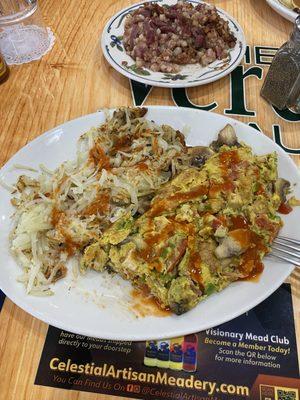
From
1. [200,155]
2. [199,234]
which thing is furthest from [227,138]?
[199,234]

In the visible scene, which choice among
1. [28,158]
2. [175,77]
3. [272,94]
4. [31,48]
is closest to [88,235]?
[28,158]

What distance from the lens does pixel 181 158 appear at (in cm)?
183

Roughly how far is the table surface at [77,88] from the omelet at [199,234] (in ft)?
1.07

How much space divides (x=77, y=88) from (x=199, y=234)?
149 centimetres

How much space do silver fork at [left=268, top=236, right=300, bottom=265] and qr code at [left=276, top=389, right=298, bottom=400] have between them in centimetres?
45

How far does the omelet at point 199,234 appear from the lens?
4.57ft

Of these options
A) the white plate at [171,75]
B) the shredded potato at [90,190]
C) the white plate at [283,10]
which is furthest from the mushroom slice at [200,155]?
the white plate at [283,10]

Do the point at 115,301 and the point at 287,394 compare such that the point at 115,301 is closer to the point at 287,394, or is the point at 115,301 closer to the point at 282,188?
the point at 287,394

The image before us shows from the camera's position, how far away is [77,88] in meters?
2.46

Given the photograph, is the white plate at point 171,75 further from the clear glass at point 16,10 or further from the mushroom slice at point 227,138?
the clear glass at point 16,10

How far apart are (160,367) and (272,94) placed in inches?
66.0

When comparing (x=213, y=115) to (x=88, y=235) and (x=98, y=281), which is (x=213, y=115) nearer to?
(x=88, y=235)

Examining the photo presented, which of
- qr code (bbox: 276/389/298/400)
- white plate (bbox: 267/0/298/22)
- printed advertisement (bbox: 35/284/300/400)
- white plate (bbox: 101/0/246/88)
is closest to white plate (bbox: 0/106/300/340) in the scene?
printed advertisement (bbox: 35/284/300/400)

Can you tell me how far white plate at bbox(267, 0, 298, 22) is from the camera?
266cm
